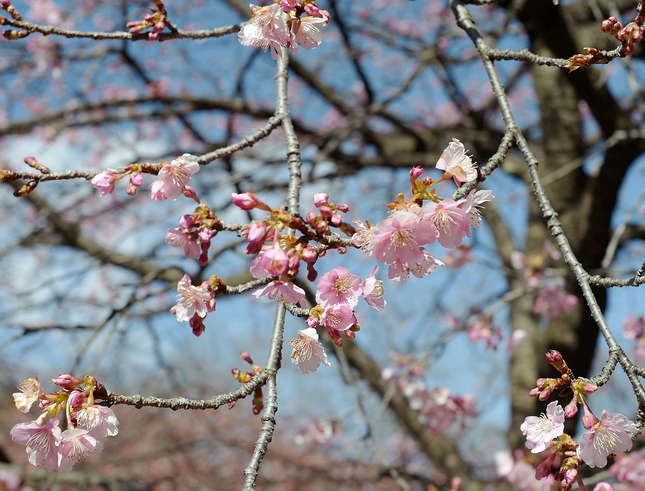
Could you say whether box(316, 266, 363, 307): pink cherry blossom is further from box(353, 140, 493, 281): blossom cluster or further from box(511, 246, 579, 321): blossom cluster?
box(511, 246, 579, 321): blossom cluster

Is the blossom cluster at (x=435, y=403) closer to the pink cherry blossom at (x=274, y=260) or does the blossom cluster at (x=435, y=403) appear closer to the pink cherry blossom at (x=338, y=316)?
the pink cherry blossom at (x=338, y=316)

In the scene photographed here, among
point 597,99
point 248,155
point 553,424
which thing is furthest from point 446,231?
point 248,155

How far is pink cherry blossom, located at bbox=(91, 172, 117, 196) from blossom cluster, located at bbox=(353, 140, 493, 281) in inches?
18.8

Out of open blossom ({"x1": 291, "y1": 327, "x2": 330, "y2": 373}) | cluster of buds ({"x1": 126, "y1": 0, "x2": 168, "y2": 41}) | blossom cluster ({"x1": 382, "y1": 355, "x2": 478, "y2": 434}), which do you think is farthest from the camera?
blossom cluster ({"x1": 382, "y1": 355, "x2": 478, "y2": 434})

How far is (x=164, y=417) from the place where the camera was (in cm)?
1055

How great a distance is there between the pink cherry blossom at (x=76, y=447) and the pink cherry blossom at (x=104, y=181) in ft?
1.43

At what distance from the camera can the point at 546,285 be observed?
122 inches

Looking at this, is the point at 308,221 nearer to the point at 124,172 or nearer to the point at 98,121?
the point at 124,172

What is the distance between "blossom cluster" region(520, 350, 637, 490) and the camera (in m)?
0.95

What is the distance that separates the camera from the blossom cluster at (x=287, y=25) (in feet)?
3.80

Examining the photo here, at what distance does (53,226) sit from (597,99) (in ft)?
11.2

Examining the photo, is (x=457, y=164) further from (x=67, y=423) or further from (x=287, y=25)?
(x=67, y=423)


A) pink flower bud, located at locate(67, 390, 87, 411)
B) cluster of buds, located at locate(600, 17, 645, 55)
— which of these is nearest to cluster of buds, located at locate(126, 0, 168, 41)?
pink flower bud, located at locate(67, 390, 87, 411)

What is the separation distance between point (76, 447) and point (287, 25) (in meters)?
0.88
